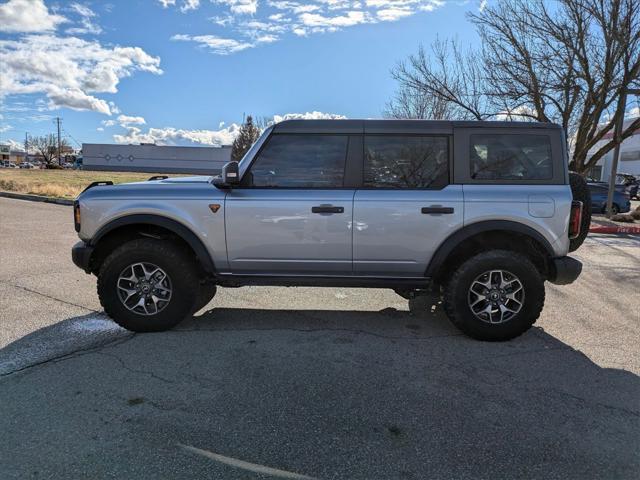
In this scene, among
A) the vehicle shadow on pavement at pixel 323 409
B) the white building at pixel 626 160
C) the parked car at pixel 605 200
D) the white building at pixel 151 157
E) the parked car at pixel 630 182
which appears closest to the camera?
the vehicle shadow on pavement at pixel 323 409

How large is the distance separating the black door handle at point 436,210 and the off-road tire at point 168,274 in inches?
87.0

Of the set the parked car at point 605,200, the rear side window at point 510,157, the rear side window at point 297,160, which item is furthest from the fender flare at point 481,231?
the parked car at point 605,200

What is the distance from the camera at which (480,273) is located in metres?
4.40

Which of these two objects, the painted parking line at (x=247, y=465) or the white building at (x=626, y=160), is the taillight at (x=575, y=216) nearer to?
the painted parking line at (x=247, y=465)

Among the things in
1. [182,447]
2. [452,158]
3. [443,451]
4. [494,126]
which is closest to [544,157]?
[494,126]

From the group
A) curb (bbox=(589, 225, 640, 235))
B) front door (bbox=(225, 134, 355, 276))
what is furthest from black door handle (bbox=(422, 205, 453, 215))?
curb (bbox=(589, 225, 640, 235))

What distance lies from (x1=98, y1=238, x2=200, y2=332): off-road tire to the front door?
1.50ft

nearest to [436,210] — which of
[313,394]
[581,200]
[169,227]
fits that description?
[581,200]

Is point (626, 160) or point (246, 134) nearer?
point (626, 160)

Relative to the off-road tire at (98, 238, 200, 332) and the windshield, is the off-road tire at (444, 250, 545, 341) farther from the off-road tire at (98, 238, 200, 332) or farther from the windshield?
the off-road tire at (98, 238, 200, 332)

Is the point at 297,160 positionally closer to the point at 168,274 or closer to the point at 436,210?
the point at 436,210

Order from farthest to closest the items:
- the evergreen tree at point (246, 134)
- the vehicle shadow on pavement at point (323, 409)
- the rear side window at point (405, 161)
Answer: the evergreen tree at point (246, 134) → the rear side window at point (405, 161) → the vehicle shadow on pavement at point (323, 409)

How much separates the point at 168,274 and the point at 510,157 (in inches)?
129

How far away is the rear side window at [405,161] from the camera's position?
4.51 m
